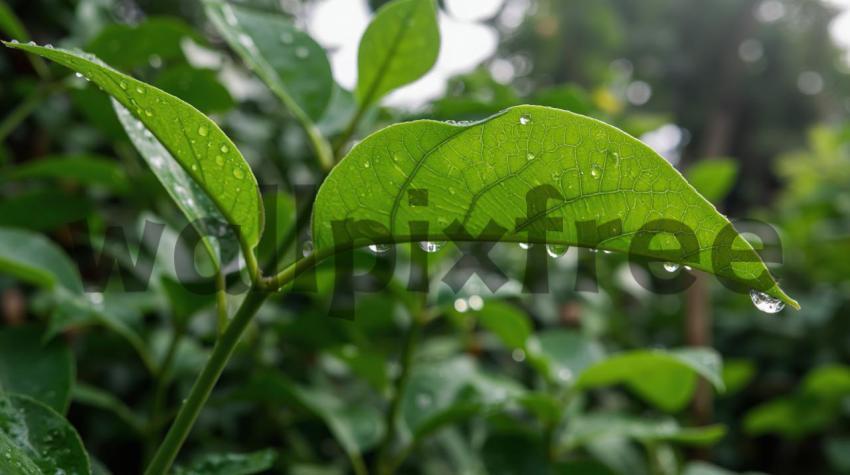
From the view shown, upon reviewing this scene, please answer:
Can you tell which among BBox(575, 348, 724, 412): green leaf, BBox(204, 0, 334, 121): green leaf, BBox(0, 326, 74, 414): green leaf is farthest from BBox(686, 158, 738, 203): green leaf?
BBox(0, 326, 74, 414): green leaf

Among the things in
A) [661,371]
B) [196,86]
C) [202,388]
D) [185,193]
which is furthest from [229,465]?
[661,371]

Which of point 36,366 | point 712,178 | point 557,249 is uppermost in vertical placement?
point 712,178

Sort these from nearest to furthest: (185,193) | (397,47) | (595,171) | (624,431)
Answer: (595,171), (185,193), (397,47), (624,431)

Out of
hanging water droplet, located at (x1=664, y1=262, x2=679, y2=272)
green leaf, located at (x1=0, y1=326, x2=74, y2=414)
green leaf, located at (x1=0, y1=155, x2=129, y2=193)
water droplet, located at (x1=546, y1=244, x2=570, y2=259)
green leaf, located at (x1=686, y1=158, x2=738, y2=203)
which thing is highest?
green leaf, located at (x1=686, y1=158, x2=738, y2=203)

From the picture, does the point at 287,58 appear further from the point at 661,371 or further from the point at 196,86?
the point at 661,371

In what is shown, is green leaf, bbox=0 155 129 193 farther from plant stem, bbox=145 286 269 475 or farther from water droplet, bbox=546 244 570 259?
water droplet, bbox=546 244 570 259

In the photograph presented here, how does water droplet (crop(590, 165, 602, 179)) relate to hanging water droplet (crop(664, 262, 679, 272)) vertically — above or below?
above

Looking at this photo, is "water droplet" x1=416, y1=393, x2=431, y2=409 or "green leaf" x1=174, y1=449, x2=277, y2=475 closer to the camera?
"green leaf" x1=174, y1=449, x2=277, y2=475
